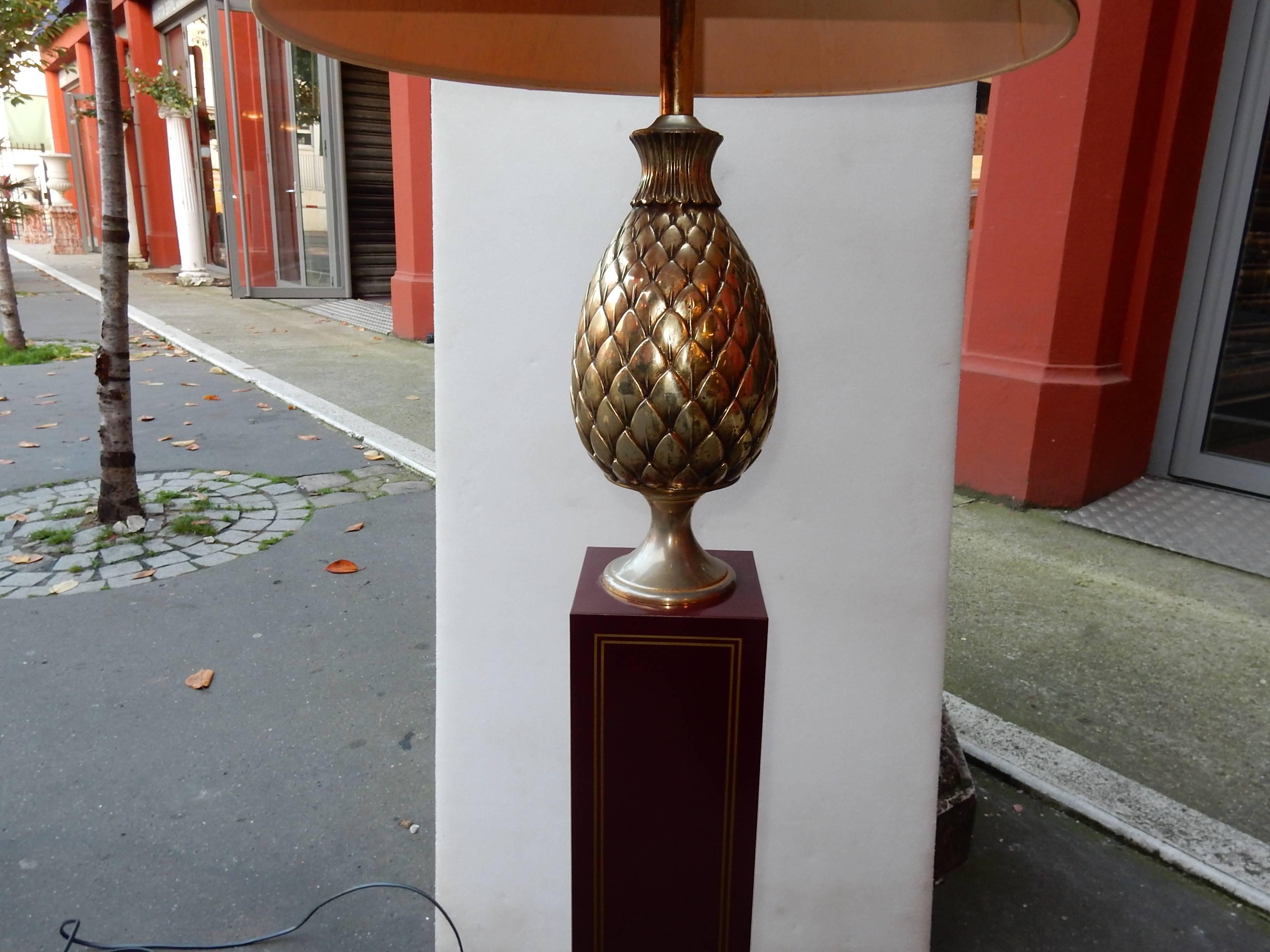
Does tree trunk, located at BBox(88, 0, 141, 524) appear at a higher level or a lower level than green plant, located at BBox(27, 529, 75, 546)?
higher

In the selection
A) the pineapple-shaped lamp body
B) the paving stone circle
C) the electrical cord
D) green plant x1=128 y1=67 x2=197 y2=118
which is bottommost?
the electrical cord

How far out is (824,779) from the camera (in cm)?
167

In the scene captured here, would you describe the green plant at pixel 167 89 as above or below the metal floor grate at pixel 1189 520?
above

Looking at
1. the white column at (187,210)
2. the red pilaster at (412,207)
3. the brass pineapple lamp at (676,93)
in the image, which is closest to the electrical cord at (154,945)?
the brass pineapple lamp at (676,93)

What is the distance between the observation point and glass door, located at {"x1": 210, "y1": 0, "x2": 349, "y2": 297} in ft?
34.6

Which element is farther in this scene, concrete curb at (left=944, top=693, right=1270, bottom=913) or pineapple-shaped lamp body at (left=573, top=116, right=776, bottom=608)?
concrete curb at (left=944, top=693, right=1270, bottom=913)

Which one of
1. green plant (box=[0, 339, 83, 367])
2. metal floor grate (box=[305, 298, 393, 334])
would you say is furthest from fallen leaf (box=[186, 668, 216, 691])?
metal floor grate (box=[305, 298, 393, 334])

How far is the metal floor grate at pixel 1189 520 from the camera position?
368 centimetres

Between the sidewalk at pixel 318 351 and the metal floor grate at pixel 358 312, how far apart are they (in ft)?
0.47

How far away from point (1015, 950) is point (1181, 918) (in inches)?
14.8

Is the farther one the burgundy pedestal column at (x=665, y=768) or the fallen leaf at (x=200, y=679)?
the fallen leaf at (x=200, y=679)

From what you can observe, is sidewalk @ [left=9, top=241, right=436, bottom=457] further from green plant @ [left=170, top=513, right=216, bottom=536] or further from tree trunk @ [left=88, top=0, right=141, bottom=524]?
tree trunk @ [left=88, top=0, right=141, bottom=524]

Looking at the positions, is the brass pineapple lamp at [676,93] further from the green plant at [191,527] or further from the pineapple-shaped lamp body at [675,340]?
the green plant at [191,527]

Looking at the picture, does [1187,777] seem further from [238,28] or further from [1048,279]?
[238,28]
